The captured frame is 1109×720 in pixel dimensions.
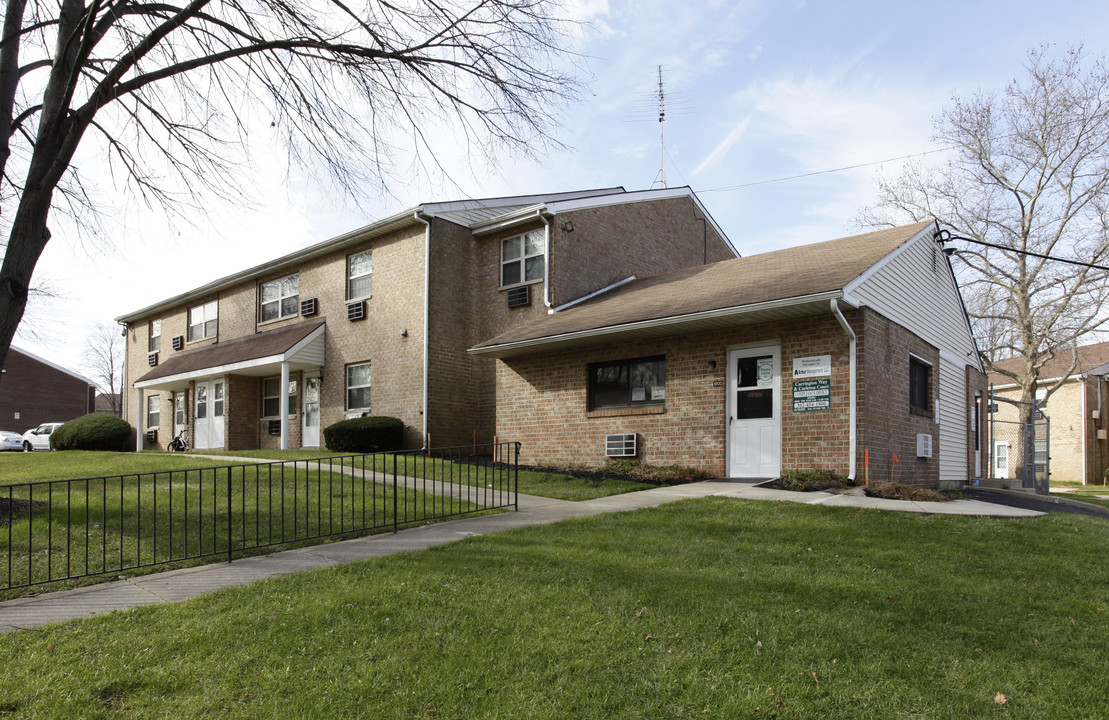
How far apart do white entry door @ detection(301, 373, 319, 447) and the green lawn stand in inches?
584

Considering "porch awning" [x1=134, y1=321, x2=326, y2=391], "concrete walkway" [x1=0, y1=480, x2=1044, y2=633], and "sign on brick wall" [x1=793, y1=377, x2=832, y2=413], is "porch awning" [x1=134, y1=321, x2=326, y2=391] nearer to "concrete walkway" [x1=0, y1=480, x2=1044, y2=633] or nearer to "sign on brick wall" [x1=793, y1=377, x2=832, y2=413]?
"concrete walkway" [x1=0, y1=480, x2=1044, y2=633]

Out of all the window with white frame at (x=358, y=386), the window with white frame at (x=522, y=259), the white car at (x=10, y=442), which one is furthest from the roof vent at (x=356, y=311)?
the white car at (x=10, y=442)

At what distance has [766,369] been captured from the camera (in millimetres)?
11703

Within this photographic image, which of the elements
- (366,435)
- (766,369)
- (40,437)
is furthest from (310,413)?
(40,437)

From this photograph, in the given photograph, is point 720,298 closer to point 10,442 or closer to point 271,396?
point 271,396

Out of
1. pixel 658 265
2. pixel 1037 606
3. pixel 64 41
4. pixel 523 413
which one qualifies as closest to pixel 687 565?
pixel 1037 606

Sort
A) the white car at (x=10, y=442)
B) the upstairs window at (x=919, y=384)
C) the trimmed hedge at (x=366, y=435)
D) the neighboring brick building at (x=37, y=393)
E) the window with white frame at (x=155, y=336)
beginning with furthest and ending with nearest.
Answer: the neighboring brick building at (x=37, y=393)
the white car at (x=10, y=442)
the window with white frame at (x=155, y=336)
the trimmed hedge at (x=366, y=435)
the upstairs window at (x=919, y=384)

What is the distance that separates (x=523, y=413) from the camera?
15.2 metres

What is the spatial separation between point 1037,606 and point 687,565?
7.80ft

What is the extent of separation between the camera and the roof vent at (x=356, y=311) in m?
18.8

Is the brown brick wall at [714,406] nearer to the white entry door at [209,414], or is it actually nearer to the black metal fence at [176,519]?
the black metal fence at [176,519]

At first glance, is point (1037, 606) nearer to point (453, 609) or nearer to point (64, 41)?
point (453, 609)

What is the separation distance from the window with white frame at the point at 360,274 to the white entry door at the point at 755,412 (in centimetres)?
1073

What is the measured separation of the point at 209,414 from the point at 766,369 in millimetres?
18704
